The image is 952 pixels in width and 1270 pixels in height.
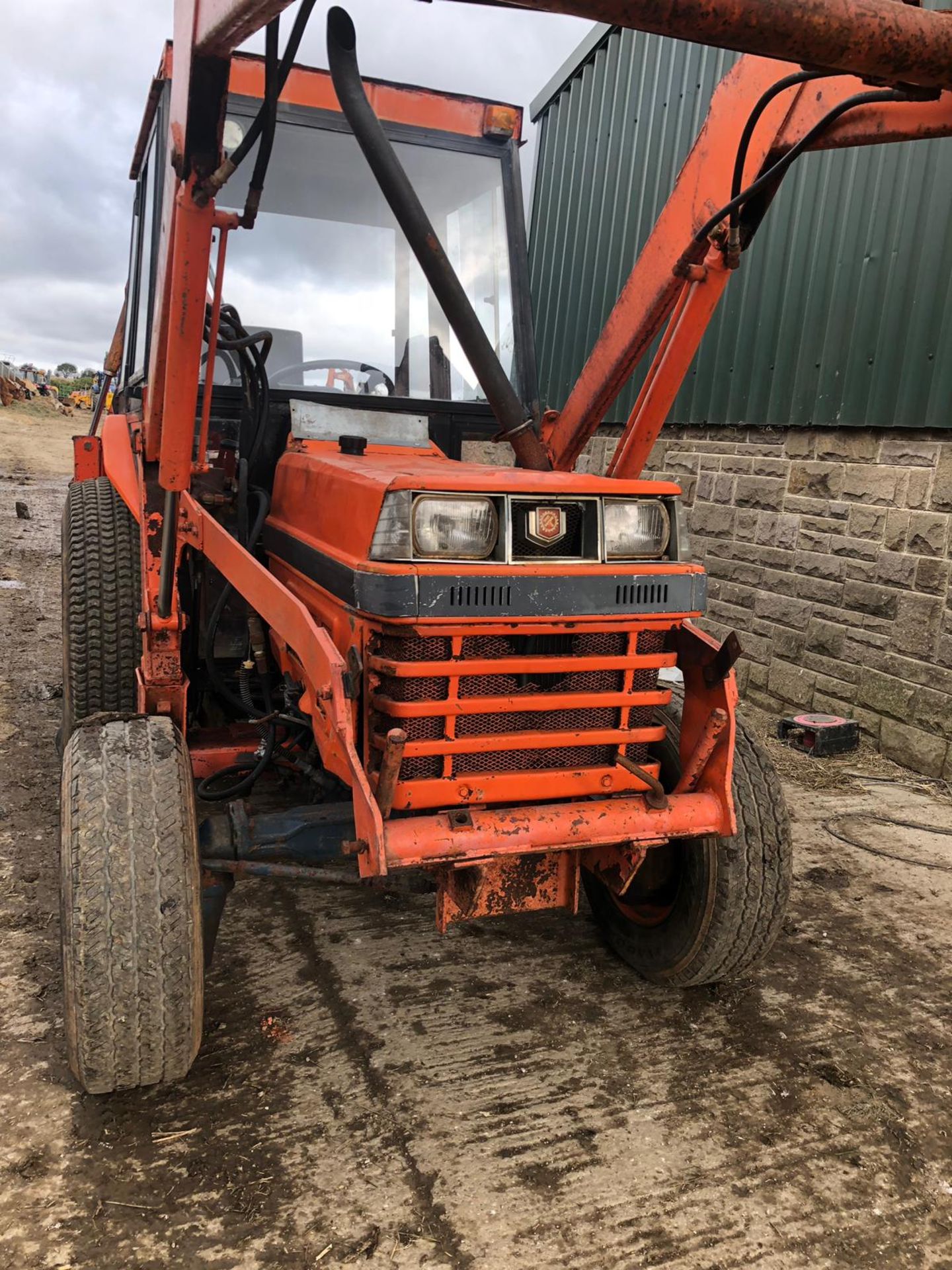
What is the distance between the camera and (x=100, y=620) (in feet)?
11.3

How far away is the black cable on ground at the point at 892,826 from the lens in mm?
4020

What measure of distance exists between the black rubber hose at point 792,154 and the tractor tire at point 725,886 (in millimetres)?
1454

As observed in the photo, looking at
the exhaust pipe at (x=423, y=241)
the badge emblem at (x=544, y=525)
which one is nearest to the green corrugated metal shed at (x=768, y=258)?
the exhaust pipe at (x=423, y=241)

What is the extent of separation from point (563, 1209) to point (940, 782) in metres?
3.56

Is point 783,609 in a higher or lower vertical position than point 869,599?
lower

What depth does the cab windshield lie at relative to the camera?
11.4 feet

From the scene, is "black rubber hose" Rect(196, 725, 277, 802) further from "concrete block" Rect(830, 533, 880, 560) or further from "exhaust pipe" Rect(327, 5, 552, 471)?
"concrete block" Rect(830, 533, 880, 560)

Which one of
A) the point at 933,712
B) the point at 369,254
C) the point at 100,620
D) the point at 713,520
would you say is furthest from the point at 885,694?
the point at 100,620

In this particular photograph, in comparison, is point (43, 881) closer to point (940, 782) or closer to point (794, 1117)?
point (794, 1117)

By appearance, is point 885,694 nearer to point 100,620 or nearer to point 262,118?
point 100,620

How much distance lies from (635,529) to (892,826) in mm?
2724

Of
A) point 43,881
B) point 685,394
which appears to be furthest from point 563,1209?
point 685,394

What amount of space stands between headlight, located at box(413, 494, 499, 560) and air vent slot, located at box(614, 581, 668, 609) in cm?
36

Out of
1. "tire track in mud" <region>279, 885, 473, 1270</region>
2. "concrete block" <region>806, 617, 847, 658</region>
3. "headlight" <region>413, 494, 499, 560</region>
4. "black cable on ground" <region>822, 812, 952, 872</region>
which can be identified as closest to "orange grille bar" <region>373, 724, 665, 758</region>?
"headlight" <region>413, 494, 499, 560</region>
